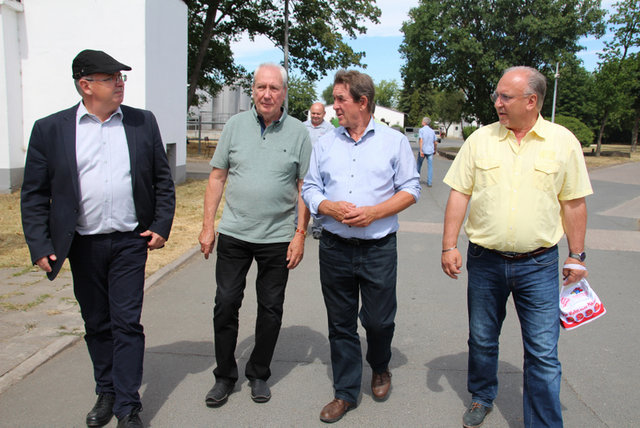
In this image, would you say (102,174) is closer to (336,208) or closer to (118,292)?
(118,292)

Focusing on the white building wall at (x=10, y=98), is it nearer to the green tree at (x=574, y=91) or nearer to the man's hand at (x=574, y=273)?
the man's hand at (x=574, y=273)

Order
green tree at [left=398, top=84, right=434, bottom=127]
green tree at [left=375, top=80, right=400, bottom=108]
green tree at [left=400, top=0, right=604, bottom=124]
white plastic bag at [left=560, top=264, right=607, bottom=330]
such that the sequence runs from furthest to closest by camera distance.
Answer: green tree at [left=375, top=80, right=400, bottom=108] → green tree at [left=398, top=84, right=434, bottom=127] → green tree at [left=400, top=0, right=604, bottom=124] → white plastic bag at [left=560, top=264, right=607, bottom=330]

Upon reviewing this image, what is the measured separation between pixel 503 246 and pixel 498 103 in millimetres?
764

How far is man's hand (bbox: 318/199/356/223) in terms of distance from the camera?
3.11 metres

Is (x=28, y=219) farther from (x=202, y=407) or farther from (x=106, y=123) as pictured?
(x=202, y=407)

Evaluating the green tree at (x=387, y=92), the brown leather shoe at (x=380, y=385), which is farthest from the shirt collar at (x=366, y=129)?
the green tree at (x=387, y=92)

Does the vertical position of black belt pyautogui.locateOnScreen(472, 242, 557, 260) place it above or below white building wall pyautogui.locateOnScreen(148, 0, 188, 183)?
below

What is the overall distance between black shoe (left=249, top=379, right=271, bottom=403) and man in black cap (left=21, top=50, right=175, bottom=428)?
2.30 ft

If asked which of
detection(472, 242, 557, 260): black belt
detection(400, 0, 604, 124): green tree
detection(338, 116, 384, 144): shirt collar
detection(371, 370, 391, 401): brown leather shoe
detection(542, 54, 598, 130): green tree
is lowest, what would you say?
detection(371, 370, 391, 401): brown leather shoe

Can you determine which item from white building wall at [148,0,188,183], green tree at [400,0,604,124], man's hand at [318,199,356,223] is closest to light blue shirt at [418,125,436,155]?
white building wall at [148,0,188,183]

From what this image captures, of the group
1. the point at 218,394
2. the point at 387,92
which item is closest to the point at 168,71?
the point at 218,394

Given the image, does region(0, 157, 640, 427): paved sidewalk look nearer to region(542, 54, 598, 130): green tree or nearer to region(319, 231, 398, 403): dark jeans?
region(319, 231, 398, 403): dark jeans

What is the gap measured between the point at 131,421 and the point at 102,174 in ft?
4.51

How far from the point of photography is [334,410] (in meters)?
3.29
